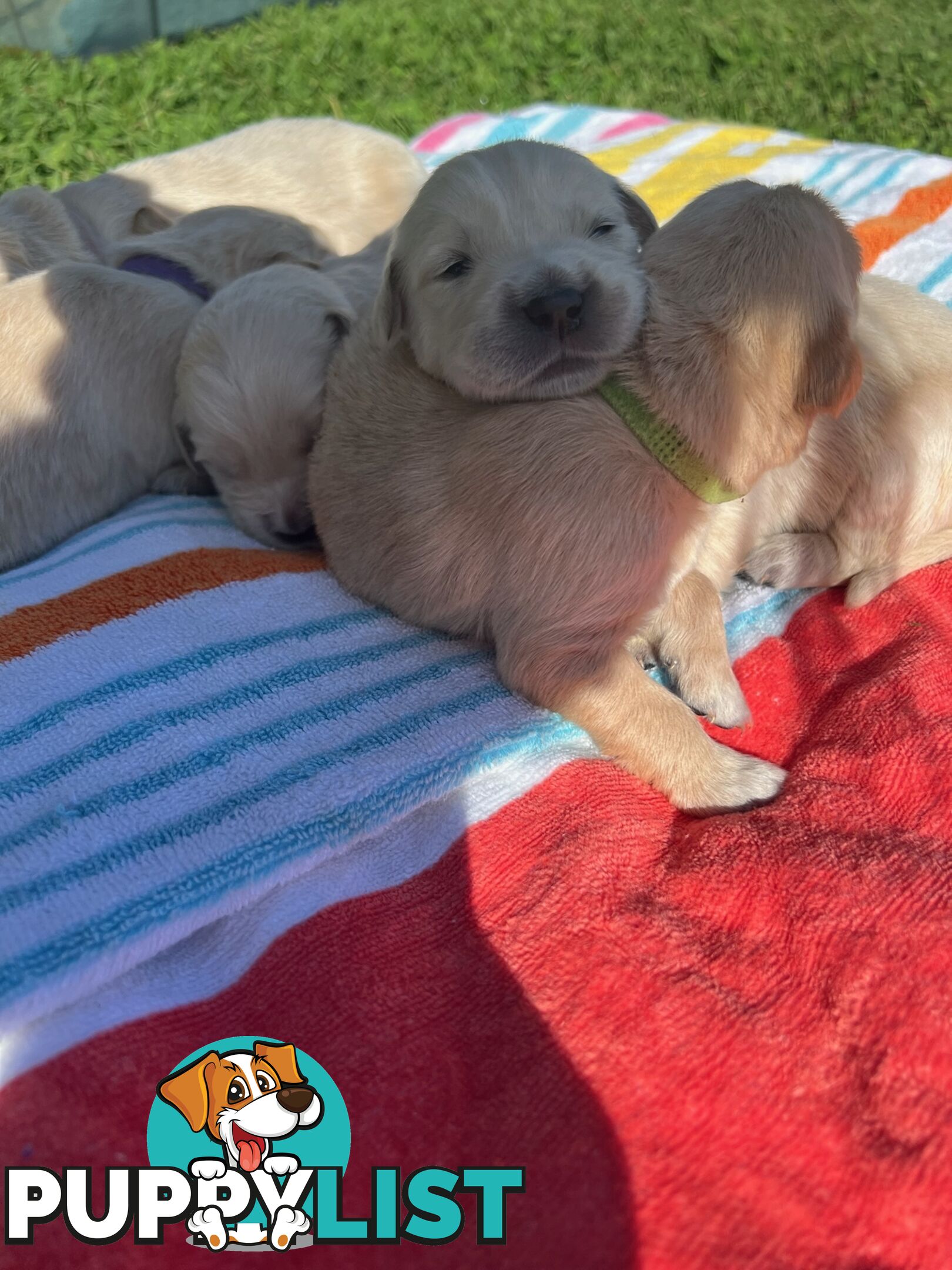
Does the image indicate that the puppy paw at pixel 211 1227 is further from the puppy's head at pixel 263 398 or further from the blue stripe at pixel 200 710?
the puppy's head at pixel 263 398

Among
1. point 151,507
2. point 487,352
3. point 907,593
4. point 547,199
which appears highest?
point 547,199

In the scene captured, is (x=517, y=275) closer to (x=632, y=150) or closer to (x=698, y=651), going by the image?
(x=698, y=651)

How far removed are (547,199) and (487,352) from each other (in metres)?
0.61

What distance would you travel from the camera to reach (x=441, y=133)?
277 inches

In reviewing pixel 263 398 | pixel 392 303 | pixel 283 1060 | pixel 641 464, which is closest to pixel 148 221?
pixel 263 398

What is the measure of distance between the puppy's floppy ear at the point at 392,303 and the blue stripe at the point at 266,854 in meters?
1.27

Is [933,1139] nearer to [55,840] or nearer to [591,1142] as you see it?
[591,1142]

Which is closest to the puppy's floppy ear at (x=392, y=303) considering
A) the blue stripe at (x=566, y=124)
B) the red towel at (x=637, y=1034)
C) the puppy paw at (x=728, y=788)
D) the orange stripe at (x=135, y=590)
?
the orange stripe at (x=135, y=590)

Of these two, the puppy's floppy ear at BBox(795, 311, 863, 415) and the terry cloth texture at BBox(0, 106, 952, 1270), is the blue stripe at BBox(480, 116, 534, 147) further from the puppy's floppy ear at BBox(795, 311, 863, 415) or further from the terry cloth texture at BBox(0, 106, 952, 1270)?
the puppy's floppy ear at BBox(795, 311, 863, 415)

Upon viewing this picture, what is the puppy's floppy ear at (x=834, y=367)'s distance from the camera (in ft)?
8.32

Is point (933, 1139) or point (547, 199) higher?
point (547, 199)

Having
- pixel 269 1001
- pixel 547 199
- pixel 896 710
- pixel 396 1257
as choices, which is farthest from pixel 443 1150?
pixel 547 199

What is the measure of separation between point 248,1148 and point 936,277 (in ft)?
15.3

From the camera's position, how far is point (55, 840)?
90.0 inches
